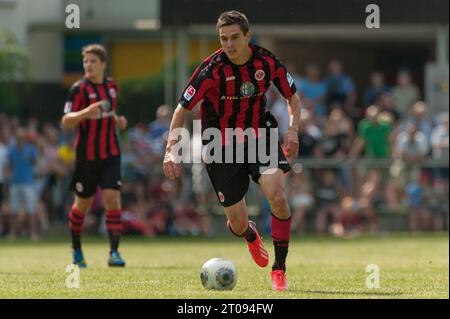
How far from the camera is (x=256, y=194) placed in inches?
826

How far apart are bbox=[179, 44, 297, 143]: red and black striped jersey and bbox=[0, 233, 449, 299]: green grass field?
149 cm

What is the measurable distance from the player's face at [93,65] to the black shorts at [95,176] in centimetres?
96

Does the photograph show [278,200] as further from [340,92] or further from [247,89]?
[340,92]

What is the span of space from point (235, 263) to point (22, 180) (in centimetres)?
775

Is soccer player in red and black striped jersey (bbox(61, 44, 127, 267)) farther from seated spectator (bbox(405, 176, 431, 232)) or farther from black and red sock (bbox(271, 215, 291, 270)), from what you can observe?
seated spectator (bbox(405, 176, 431, 232))

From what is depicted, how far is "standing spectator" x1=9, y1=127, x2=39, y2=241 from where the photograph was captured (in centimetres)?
2108

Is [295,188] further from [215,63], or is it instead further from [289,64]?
[215,63]

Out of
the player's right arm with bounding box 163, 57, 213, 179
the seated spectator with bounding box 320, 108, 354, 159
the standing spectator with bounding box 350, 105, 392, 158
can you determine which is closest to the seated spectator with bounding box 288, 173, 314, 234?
the seated spectator with bounding box 320, 108, 354, 159

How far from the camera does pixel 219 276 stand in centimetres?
980

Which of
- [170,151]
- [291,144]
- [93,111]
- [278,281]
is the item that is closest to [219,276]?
[278,281]

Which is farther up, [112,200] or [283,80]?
[283,80]

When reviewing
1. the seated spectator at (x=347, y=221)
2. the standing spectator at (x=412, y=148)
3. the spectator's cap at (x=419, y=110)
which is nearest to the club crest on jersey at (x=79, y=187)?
the seated spectator at (x=347, y=221)

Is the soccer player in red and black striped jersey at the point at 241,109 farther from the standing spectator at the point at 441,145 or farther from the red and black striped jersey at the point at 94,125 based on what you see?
the standing spectator at the point at 441,145

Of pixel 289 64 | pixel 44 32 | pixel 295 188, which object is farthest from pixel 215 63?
pixel 44 32
